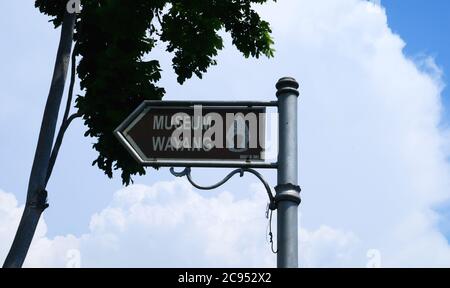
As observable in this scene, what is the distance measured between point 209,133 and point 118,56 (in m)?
8.23

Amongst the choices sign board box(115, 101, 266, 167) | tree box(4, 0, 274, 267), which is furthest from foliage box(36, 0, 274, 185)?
sign board box(115, 101, 266, 167)

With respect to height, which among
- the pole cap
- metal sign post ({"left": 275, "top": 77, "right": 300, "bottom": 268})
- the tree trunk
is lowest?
metal sign post ({"left": 275, "top": 77, "right": 300, "bottom": 268})

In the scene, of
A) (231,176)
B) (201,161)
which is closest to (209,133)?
(201,161)

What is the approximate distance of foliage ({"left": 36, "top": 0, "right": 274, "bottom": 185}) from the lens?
12.0 meters

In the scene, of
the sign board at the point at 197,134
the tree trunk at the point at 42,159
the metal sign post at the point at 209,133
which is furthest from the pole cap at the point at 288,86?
the tree trunk at the point at 42,159

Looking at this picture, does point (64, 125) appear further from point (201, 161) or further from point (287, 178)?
point (287, 178)

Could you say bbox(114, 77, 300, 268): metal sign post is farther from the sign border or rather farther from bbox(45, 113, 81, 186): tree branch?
bbox(45, 113, 81, 186): tree branch

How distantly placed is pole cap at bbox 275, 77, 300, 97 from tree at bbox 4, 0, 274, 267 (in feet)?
24.6

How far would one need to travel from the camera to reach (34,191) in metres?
10.8

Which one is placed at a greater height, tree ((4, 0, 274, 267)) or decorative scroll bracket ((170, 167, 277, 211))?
tree ((4, 0, 274, 267))

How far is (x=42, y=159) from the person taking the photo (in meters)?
11.1
